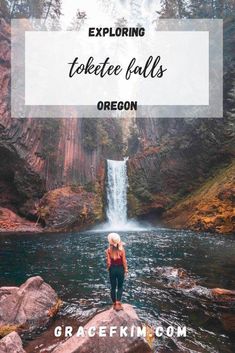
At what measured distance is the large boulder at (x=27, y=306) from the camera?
11.6 meters

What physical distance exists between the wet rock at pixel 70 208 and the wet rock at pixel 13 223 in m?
1.57

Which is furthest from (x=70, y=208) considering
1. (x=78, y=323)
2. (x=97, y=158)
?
(x=78, y=323)

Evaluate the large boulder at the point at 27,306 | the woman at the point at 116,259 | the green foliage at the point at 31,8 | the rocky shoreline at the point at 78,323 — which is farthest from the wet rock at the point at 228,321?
the green foliage at the point at 31,8

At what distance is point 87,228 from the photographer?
40.3 meters

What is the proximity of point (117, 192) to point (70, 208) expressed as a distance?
28.0ft

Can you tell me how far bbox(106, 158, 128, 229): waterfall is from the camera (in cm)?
4488

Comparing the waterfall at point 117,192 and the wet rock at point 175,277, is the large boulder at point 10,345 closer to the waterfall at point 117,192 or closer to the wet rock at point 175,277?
the wet rock at point 175,277

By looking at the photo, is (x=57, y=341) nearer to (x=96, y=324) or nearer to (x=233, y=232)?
(x=96, y=324)

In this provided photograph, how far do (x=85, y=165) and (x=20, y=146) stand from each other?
375 inches

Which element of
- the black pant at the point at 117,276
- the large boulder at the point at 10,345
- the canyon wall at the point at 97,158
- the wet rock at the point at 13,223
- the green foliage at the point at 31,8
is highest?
the green foliage at the point at 31,8

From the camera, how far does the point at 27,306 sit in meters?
12.2

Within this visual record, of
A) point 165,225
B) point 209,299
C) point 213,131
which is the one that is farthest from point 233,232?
point 209,299

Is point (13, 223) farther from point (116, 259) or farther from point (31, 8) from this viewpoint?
point (31, 8)

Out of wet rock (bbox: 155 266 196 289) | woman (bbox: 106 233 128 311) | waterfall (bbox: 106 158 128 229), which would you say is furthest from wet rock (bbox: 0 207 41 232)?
woman (bbox: 106 233 128 311)
